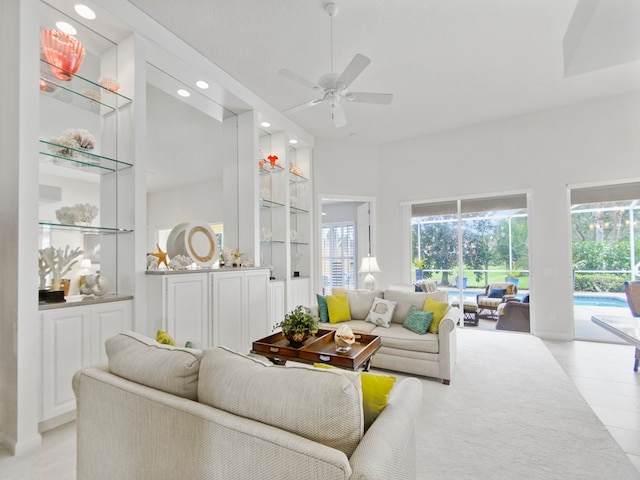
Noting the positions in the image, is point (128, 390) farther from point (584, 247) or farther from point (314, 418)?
point (584, 247)

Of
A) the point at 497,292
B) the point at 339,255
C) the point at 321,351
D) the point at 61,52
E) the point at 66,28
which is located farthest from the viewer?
the point at 339,255

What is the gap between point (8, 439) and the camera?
206 cm

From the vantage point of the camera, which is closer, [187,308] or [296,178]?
[187,308]

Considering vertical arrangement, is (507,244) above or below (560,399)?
above

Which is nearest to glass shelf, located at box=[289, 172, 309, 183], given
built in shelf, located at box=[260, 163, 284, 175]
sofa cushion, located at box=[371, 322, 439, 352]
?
built in shelf, located at box=[260, 163, 284, 175]

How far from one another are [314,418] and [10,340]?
231cm

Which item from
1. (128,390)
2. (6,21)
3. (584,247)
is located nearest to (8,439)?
(128,390)

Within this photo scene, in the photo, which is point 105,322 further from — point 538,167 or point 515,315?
point 538,167

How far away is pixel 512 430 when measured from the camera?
2.30m

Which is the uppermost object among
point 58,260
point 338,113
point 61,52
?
point 61,52

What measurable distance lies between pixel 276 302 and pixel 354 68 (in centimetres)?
335

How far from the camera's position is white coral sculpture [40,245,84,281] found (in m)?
2.35

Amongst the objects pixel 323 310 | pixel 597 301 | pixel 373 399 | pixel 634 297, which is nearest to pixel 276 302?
pixel 323 310

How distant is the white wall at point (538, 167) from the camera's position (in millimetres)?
4586
